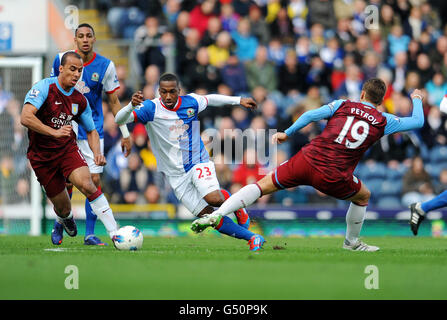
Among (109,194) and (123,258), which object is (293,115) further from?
(123,258)

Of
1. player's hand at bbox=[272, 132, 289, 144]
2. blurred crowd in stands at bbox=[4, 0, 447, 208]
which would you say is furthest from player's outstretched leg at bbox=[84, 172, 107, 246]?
blurred crowd in stands at bbox=[4, 0, 447, 208]

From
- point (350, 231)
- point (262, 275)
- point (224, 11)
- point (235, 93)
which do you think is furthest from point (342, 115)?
point (224, 11)

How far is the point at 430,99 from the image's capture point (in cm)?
1750

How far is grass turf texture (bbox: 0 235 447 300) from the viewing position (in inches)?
260

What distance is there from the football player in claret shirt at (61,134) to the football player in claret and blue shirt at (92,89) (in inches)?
34.8

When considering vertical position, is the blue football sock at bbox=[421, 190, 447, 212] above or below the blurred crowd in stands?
below

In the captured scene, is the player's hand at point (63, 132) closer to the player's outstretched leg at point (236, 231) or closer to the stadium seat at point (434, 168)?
the player's outstretched leg at point (236, 231)

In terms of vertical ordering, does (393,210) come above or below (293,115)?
below

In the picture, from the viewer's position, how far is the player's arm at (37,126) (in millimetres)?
9203

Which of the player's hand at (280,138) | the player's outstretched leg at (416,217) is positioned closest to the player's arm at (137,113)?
the player's hand at (280,138)

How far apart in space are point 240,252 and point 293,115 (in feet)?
24.9

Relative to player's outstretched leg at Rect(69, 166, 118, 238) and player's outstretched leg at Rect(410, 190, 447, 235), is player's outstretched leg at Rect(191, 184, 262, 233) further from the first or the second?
player's outstretched leg at Rect(410, 190, 447, 235)

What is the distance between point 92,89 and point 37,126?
5.96 feet

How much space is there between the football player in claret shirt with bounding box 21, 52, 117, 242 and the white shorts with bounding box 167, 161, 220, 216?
43.1 inches
